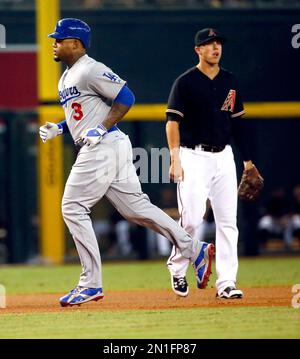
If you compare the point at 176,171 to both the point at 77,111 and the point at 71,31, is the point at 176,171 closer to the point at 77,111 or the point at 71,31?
the point at 77,111

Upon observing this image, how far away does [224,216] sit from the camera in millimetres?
8398

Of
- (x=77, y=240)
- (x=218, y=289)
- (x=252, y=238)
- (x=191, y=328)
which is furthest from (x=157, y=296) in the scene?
(x=252, y=238)

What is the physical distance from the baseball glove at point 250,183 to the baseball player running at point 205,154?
349 millimetres

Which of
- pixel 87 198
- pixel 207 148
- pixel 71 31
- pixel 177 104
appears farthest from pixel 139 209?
pixel 71 31

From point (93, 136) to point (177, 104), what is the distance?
861 mm

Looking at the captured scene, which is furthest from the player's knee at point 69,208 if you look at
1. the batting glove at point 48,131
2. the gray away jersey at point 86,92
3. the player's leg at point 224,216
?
the player's leg at point 224,216

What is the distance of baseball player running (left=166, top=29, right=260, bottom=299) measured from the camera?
832cm

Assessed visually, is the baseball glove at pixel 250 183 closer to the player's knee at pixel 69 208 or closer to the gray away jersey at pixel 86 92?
the gray away jersey at pixel 86 92

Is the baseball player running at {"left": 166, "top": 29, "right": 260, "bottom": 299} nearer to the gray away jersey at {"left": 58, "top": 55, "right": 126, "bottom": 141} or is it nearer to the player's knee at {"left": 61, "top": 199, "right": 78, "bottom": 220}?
the gray away jersey at {"left": 58, "top": 55, "right": 126, "bottom": 141}

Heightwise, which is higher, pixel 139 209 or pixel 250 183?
pixel 250 183

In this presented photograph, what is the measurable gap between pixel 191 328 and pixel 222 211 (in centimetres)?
186

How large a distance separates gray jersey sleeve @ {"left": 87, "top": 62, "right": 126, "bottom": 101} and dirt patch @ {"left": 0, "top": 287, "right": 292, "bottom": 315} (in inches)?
60.7
